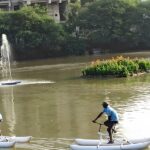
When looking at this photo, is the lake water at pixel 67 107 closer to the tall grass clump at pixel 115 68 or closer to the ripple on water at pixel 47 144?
the ripple on water at pixel 47 144

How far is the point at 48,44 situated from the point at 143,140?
56.6 m

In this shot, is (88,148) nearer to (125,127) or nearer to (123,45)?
(125,127)

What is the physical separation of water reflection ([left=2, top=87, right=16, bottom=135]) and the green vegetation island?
37058 mm

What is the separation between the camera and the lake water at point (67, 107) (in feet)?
64.7

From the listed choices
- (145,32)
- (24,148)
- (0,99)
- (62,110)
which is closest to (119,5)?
(145,32)

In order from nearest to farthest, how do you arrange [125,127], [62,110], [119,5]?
[125,127]
[62,110]
[119,5]

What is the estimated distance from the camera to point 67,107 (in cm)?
2611

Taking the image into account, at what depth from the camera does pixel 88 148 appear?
16.6 metres

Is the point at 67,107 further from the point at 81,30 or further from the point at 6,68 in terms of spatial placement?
the point at 81,30

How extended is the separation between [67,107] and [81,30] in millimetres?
53145

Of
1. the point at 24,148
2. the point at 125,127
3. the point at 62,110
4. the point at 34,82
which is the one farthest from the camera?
the point at 34,82

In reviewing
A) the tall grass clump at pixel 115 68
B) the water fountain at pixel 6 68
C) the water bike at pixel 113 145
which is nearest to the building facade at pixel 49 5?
the water fountain at pixel 6 68

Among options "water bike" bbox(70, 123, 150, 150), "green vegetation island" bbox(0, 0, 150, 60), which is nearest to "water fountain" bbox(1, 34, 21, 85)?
"green vegetation island" bbox(0, 0, 150, 60)

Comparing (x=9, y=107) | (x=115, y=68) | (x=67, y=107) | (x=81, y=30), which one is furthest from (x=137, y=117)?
(x=81, y=30)
